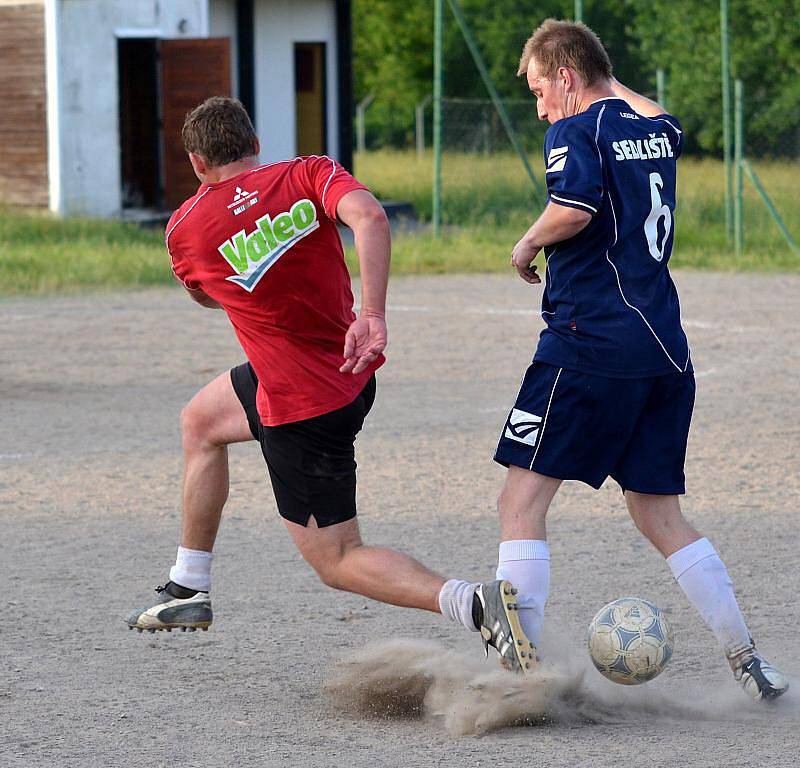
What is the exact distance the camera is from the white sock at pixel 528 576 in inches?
176

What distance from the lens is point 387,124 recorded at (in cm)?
4534

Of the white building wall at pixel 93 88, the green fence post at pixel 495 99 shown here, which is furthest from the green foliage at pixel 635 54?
the white building wall at pixel 93 88

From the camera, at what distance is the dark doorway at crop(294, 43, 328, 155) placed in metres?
25.4

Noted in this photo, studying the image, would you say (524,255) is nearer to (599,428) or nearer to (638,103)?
(599,428)

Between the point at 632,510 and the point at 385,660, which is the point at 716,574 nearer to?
the point at 632,510

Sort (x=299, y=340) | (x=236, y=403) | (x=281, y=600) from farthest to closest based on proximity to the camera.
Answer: (x=281, y=600)
(x=236, y=403)
(x=299, y=340)

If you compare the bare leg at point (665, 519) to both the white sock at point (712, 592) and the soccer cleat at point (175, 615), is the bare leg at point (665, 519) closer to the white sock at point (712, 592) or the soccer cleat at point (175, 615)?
the white sock at point (712, 592)

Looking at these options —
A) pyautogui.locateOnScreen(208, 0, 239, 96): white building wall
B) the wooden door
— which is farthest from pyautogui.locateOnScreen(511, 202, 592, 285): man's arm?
pyautogui.locateOnScreen(208, 0, 239, 96): white building wall

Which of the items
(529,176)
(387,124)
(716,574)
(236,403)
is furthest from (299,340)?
(387,124)

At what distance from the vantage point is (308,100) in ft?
85.9

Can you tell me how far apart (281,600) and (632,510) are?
1653mm

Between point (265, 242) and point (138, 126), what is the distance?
19.6 metres

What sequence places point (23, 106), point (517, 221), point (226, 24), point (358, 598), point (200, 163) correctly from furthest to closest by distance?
1. point (226, 24)
2. point (23, 106)
3. point (517, 221)
4. point (358, 598)
5. point (200, 163)

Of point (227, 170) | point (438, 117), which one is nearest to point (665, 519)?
point (227, 170)
